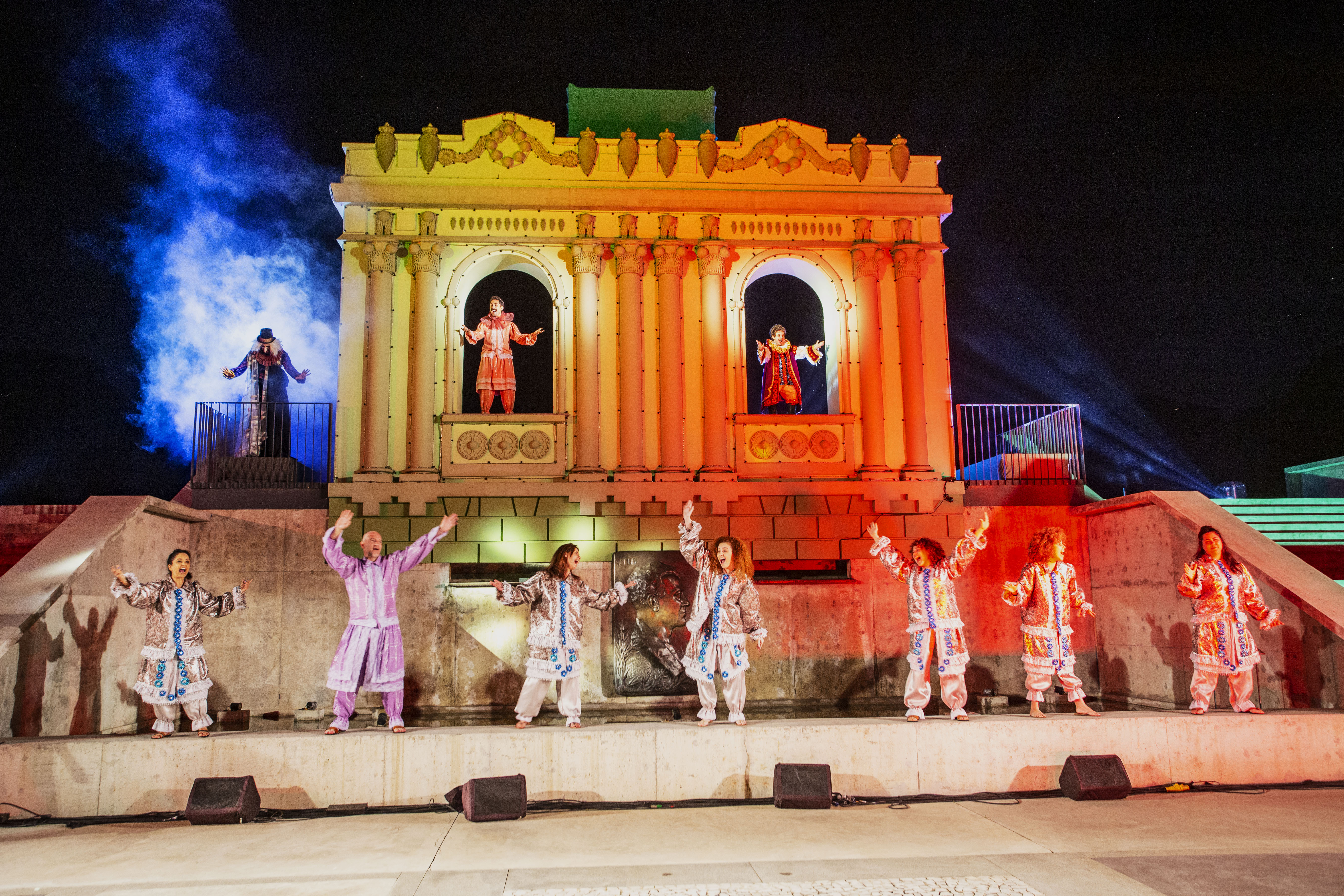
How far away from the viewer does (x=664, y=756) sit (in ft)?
20.9

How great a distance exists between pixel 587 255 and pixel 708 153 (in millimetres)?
2440

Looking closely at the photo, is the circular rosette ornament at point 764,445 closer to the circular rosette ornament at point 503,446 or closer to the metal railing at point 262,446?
the circular rosette ornament at point 503,446

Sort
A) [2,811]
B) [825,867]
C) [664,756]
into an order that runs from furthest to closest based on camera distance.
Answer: [664,756] → [2,811] → [825,867]

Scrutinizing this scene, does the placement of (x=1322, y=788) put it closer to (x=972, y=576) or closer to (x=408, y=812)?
(x=972, y=576)

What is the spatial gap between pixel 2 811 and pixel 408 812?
275 centimetres

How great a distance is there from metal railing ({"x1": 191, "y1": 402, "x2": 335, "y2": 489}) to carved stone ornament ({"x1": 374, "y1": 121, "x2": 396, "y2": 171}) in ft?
Answer: 12.0

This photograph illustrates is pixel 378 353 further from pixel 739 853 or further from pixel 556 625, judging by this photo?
pixel 739 853

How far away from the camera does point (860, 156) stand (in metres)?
13.2

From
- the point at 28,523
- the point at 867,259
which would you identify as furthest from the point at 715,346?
the point at 28,523

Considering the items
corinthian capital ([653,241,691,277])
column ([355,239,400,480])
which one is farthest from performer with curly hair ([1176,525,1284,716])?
column ([355,239,400,480])

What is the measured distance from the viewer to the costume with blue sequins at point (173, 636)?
714cm

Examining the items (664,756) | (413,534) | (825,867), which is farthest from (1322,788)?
(413,534)

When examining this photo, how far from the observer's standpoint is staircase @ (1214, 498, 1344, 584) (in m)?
12.0

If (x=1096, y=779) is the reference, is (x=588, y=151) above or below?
above
